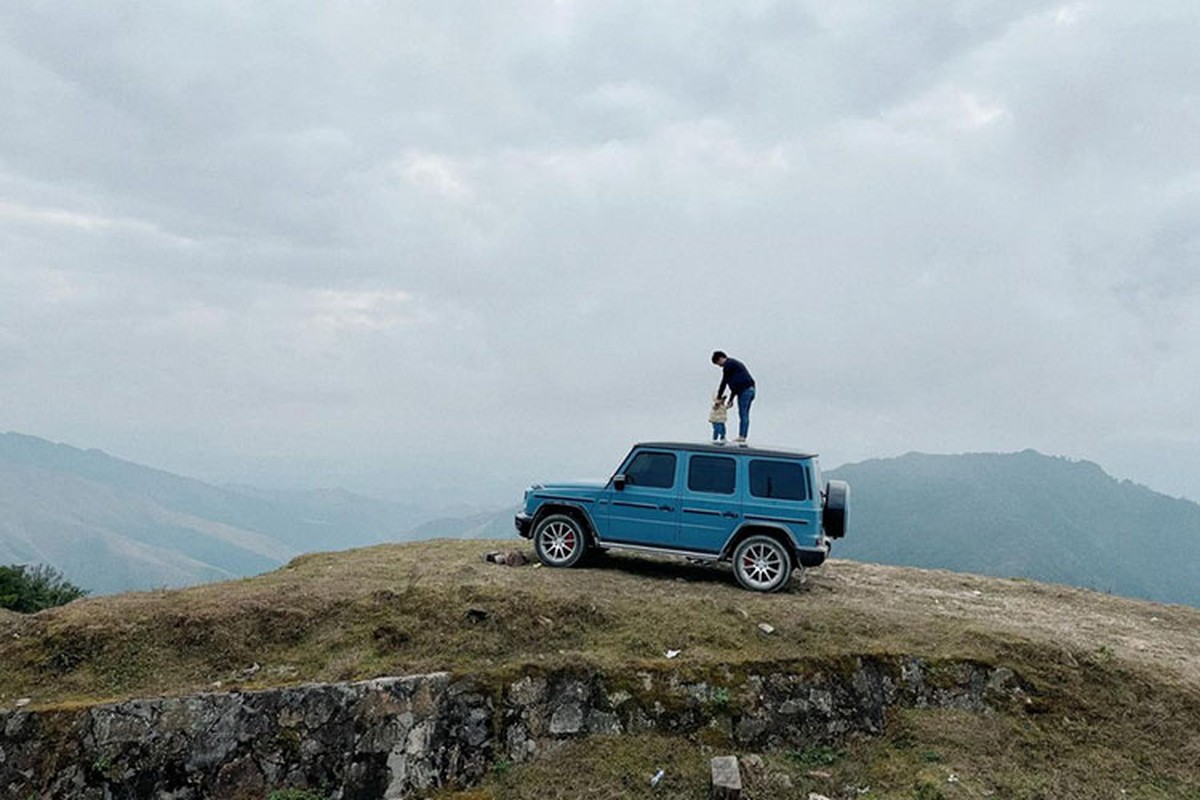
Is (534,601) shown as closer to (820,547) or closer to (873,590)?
(820,547)

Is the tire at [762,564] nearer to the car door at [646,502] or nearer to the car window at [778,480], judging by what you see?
the car window at [778,480]

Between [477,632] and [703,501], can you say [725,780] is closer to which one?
[477,632]

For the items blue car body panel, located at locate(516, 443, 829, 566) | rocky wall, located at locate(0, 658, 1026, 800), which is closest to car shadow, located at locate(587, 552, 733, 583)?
blue car body panel, located at locate(516, 443, 829, 566)

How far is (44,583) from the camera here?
66.4ft

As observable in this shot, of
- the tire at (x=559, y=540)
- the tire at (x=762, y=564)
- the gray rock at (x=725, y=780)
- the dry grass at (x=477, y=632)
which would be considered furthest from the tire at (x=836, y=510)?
the gray rock at (x=725, y=780)

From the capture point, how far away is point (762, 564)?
41.2 ft

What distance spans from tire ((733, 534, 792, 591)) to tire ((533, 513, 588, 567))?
2.87m

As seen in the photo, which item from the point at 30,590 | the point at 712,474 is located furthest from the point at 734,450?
the point at 30,590

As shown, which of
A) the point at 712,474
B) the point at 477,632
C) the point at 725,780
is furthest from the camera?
the point at 712,474

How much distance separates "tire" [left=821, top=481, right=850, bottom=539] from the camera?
504 inches

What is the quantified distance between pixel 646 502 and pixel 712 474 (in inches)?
50.5

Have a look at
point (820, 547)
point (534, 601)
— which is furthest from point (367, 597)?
point (820, 547)

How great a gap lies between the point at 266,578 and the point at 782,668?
9533 mm

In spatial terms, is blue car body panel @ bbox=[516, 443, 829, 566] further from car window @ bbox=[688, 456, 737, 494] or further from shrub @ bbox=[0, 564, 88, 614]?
shrub @ bbox=[0, 564, 88, 614]
